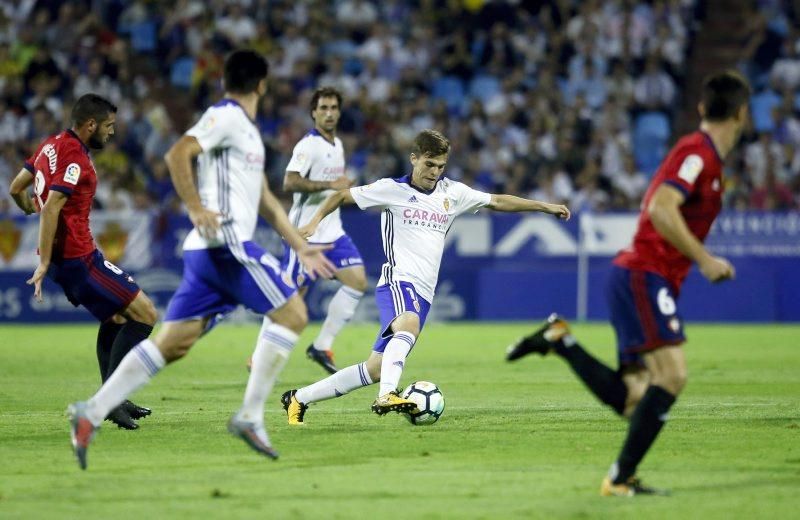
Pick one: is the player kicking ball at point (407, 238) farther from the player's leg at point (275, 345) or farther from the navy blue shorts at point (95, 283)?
the player's leg at point (275, 345)

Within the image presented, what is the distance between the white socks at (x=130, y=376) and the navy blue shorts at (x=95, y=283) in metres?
2.24

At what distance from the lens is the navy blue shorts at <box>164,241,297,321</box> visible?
25.8ft

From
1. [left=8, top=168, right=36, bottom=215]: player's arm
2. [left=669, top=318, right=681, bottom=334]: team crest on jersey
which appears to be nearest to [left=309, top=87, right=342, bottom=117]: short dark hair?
[left=8, top=168, right=36, bottom=215]: player's arm

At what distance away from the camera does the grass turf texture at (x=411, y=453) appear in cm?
669

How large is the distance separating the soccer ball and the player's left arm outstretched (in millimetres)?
1766

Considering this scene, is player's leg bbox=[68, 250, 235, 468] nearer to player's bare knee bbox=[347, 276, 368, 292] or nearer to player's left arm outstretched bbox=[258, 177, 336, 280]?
player's left arm outstretched bbox=[258, 177, 336, 280]

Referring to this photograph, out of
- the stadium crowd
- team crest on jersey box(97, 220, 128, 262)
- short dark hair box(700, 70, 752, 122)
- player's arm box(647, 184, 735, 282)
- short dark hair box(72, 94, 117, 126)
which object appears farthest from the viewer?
the stadium crowd

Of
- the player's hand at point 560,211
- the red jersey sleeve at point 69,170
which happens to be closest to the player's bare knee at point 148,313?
the red jersey sleeve at point 69,170

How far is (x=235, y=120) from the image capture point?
26.1 feet

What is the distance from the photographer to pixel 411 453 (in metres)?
8.48

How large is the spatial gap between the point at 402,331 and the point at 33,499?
3.60 m

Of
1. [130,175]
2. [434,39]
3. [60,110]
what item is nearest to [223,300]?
[130,175]

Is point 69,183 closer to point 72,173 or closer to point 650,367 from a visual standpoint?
point 72,173

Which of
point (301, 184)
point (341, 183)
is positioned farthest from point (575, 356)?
point (301, 184)
